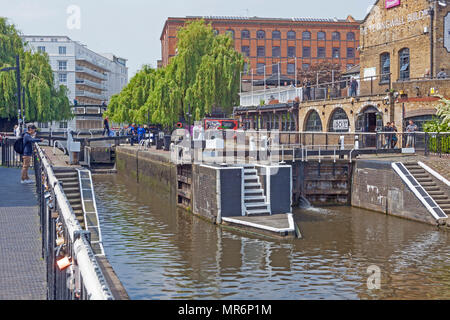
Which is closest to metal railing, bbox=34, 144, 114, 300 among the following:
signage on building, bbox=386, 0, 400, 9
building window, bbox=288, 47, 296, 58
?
signage on building, bbox=386, 0, 400, 9

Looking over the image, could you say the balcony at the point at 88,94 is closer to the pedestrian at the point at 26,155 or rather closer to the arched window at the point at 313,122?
the arched window at the point at 313,122

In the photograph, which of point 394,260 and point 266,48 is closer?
point 394,260

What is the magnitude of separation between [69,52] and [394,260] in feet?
389

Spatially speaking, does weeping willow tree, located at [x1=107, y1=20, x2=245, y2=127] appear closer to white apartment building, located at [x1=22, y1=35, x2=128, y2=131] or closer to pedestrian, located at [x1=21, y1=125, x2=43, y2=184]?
pedestrian, located at [x1=21, y1=125, x2=43, y2=184]

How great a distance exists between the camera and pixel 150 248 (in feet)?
60.2

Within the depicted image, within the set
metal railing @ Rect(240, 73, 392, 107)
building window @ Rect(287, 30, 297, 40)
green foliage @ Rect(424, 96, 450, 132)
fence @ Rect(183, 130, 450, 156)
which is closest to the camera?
fence @ Rect(183, 130, 450, 156)

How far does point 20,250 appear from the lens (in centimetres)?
1033

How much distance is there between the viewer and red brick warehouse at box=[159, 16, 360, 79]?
3652 inches

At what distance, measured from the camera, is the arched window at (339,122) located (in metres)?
36.7

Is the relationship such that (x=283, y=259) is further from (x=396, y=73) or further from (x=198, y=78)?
(x=198, y=78)

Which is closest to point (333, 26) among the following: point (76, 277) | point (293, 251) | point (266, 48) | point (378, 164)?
point (266, 48)

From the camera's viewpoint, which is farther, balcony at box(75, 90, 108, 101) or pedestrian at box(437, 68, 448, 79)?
balcony at box(75, 90, 108, 101)

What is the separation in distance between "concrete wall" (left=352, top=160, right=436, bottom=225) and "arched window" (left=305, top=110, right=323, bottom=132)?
1307 cm

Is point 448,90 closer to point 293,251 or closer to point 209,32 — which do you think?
point 293,251
